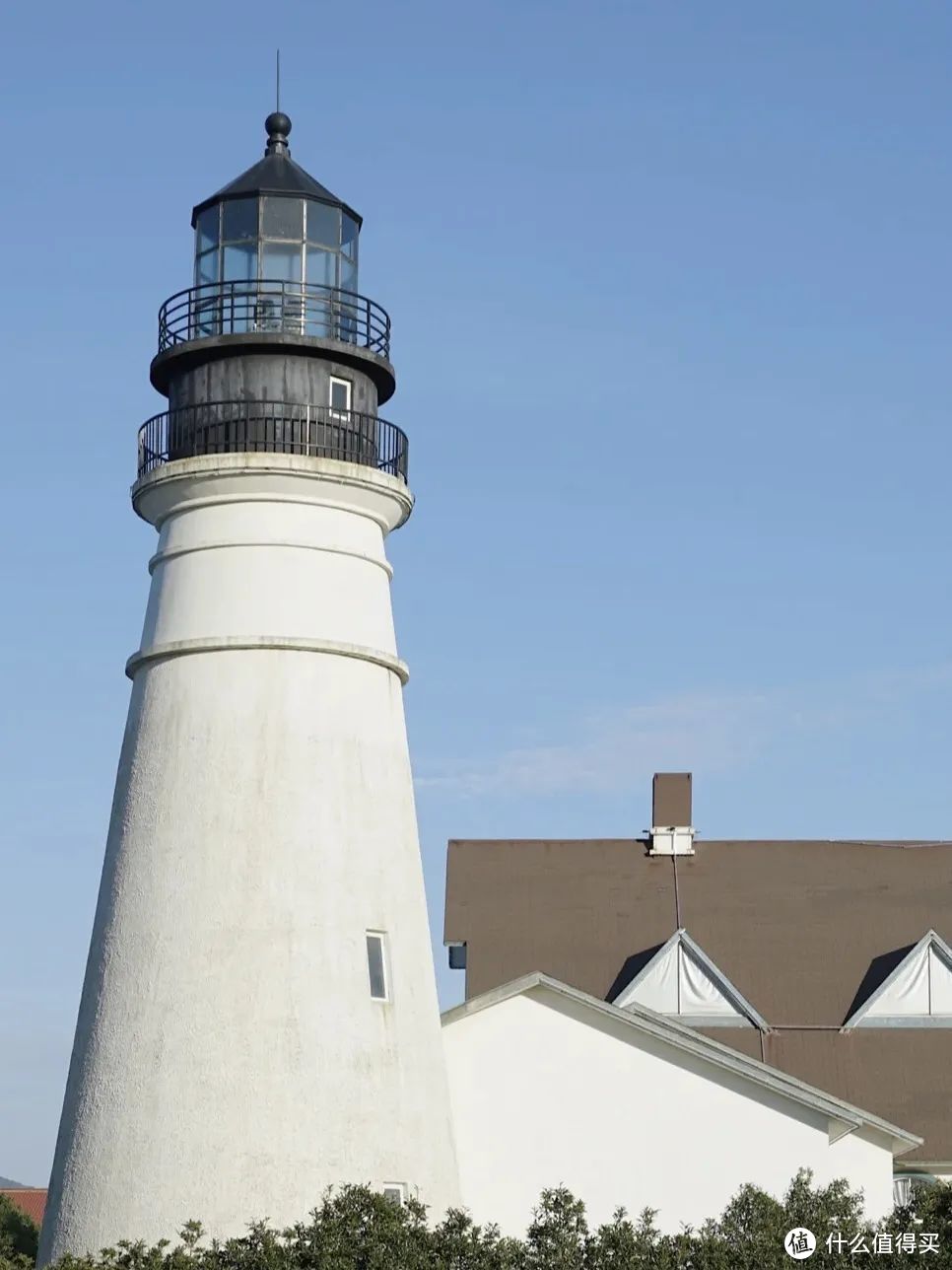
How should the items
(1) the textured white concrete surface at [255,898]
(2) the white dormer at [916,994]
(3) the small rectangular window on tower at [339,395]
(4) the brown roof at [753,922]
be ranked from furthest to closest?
(2) the white dormer at [916,994], (4) the brown roof at [753,922], (3) the small rectangular window on tower at [339,395], (1) the textured white concrete surface at [255,898]

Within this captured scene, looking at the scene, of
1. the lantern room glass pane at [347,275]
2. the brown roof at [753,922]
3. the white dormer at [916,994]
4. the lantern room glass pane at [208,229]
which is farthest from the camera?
the white dormer at [916,994]

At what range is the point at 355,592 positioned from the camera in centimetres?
2619

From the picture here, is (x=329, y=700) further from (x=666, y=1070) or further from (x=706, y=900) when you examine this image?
(x=706, y=900)

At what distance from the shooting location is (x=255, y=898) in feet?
81.0

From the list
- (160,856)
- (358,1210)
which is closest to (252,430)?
(160,856)

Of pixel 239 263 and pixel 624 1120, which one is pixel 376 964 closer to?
pixel 624 1120

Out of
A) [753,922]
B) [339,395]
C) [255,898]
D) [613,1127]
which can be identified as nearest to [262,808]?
[255,898]

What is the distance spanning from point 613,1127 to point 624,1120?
175 millimetres

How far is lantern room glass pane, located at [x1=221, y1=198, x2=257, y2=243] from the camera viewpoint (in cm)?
2659

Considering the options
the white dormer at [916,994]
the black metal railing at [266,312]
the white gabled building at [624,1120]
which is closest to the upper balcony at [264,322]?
the black metal railing at [266,312]

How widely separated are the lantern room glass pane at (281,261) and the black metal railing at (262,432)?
1.66 metres

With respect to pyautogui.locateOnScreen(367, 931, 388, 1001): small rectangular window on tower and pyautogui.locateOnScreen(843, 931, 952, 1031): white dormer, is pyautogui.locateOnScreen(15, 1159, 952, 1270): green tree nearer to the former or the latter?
pyautogui.locateOnScreen(367, 931, 388, 1001): small rectangular window on tower

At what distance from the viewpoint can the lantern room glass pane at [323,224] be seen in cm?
2673

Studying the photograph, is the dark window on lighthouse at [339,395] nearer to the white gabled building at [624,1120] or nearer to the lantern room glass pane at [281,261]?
the lantern room glass pane at [281,261]
